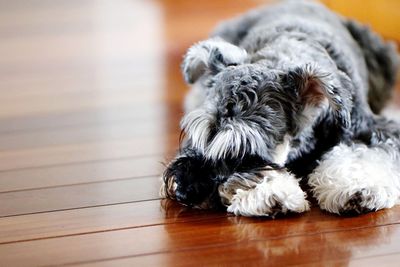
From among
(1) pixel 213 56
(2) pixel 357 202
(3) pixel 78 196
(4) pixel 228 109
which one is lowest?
(3) pixel 78 196

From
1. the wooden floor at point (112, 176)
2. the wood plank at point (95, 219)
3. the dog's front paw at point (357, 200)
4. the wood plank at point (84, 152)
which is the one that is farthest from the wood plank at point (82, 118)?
the dog's front paw at point (357, 200)

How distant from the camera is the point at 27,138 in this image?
3582 millimetres

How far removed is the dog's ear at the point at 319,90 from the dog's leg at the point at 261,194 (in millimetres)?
316

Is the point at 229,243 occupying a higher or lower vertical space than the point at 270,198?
lower

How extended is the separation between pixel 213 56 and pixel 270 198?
67 cm

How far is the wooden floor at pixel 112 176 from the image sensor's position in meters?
2.46

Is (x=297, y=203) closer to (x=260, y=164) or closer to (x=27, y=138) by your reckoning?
(x=260, y=164)

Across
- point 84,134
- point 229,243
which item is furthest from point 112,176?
point 229,243

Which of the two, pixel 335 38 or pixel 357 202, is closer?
pixel 357 202

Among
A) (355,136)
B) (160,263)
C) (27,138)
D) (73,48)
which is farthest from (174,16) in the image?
(160,263)

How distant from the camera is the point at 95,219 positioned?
2.72 metres

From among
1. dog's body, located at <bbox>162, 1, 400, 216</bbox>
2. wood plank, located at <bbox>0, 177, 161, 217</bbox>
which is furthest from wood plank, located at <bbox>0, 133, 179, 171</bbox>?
dog's body, located at <bbox>162, 1, 400, 216</bbox>

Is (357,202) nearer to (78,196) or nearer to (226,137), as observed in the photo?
(226,137)

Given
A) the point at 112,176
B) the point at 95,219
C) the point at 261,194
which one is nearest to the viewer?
the point at 261,194
